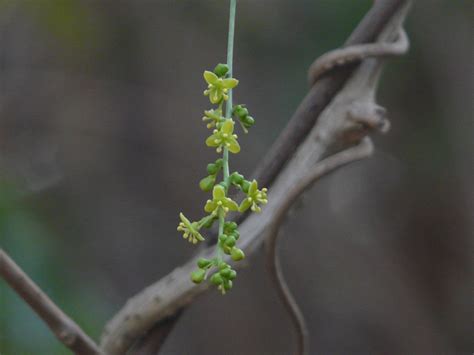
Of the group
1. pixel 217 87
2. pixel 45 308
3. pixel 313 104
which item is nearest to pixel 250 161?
Result: pixel 313 104

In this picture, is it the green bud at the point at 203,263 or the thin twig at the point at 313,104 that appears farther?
the thin twig at the point at 313,104

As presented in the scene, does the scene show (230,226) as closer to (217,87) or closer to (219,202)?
(219,202)

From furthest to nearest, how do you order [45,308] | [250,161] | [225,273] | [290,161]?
1. [250,161]
2. [290,161]
3. [45,308]
4. [225,273]

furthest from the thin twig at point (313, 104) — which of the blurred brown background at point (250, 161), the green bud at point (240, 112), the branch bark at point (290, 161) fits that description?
the blurred brown background at point (250, 161)

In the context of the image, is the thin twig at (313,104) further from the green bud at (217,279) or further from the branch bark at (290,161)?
the green bud at (217,279)

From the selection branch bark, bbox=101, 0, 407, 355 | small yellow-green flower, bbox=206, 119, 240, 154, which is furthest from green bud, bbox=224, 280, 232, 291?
branch bark, bbox=101, 0, 407, 355
